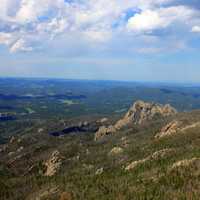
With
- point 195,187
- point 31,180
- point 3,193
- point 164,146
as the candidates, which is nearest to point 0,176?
point 31,180

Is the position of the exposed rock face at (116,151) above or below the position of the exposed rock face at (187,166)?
below

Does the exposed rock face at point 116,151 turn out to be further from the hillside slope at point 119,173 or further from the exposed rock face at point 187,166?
the exposed rock face at point 187,166

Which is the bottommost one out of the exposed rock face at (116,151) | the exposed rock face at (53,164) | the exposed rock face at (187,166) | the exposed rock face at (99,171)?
the exposed rock face at (53,164)

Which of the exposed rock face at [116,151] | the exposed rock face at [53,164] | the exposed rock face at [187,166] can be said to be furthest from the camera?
the exposed rock face at [53,164]

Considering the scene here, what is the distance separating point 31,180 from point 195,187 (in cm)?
8129

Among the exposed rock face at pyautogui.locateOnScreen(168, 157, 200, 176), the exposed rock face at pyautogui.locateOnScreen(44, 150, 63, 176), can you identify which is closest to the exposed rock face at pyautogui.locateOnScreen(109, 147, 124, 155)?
the exposed rock face at pyautogui.locateOnScreen(44, 150, 63, 176)

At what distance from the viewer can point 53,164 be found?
177250 millimetres

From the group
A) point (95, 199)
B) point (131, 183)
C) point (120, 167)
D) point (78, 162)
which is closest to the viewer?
point (95, 199)

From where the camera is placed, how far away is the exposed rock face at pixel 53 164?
169 metres

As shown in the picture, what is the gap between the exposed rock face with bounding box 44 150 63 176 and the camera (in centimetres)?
16940

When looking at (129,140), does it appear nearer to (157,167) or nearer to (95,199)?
(157,167)

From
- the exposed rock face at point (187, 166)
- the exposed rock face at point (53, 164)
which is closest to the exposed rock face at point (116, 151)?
the exposed rock face at point (53, 164)

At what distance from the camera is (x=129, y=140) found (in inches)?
7623

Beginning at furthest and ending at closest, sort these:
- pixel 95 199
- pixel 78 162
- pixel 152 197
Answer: pixel 78 162
pixel 95 199
pixel 152 197
